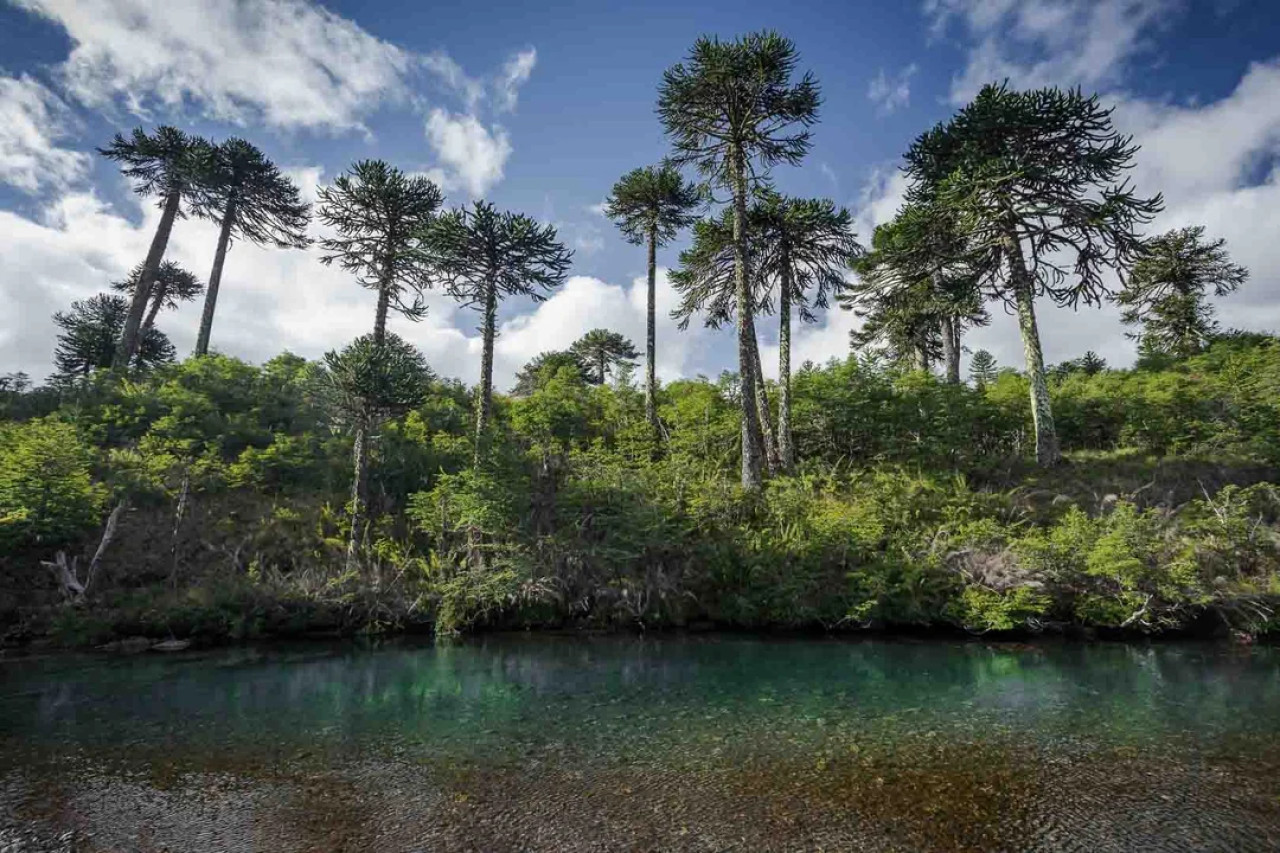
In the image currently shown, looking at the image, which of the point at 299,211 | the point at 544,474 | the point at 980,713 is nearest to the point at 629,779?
the point at 980,713

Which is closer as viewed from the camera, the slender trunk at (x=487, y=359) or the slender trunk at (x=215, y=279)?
the slender trunk at (x=487, y=359)

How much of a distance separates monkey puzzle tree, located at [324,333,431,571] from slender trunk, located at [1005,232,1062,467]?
1981 centimetres

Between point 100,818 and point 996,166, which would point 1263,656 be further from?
point 100,818

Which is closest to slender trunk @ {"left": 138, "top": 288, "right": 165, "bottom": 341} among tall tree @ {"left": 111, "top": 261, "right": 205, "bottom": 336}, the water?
tall tree @ {"left": 111, "top": 261, "right": 205, "bottom": 336}

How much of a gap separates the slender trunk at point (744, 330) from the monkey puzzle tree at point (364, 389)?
1046 centimetres

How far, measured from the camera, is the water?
4789mm

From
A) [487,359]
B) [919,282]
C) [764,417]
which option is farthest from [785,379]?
[487,359]

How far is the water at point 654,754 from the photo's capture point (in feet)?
15.7

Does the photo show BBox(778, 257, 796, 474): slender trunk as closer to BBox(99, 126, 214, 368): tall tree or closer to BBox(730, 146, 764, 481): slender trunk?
BBox(730, 146, 764, 481): slender trunk

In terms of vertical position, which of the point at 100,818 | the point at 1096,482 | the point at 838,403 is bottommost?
the point at 100,818

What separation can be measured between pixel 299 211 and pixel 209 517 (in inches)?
798

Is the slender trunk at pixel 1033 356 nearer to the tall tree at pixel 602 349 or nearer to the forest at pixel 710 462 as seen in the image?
the forest at pixel 710 462

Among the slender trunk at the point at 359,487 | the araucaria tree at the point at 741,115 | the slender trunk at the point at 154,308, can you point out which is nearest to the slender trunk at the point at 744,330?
the araucaria tree at the point at 741,115

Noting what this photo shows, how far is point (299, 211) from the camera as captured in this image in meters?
29.8
